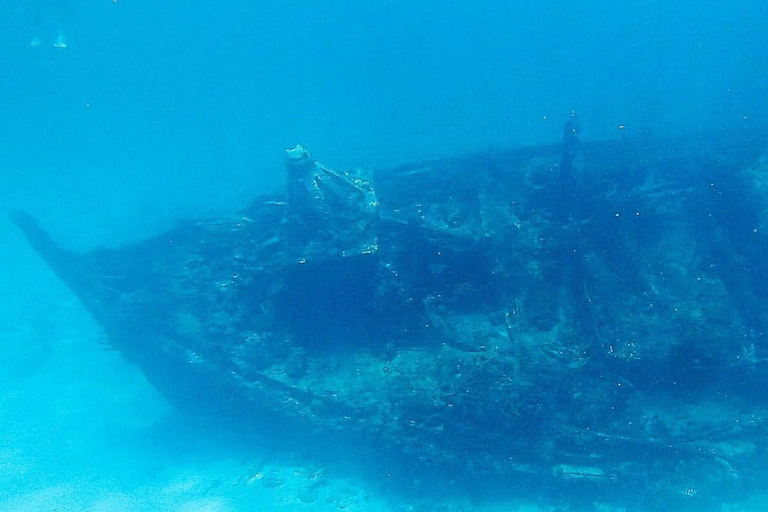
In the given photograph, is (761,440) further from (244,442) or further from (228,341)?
(244,442)

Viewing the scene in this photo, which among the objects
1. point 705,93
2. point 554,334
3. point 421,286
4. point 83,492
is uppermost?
point 705,93

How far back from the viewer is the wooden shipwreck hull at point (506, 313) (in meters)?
7.30

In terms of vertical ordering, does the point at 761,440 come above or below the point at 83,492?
above

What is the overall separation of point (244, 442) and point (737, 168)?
1412 cm

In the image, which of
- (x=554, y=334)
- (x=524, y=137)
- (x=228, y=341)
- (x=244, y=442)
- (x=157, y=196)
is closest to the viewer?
(x=554, y=334)

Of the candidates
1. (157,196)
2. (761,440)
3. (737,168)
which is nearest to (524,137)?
(737,168)

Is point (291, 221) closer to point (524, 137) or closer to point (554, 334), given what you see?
point (554, 334)

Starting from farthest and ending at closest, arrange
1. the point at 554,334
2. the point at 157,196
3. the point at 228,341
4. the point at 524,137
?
the point at 157,196, the point at 524,137, the point at 228,341, the point at 554,334

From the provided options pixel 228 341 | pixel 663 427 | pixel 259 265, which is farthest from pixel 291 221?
pixel 663 427

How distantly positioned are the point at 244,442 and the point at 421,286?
711 cm

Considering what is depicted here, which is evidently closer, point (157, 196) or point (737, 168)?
point (737, 168)

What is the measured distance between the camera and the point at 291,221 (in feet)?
32.1

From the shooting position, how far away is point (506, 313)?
8.38 m

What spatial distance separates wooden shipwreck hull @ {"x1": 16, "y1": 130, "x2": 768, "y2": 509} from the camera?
7301 millimetres
